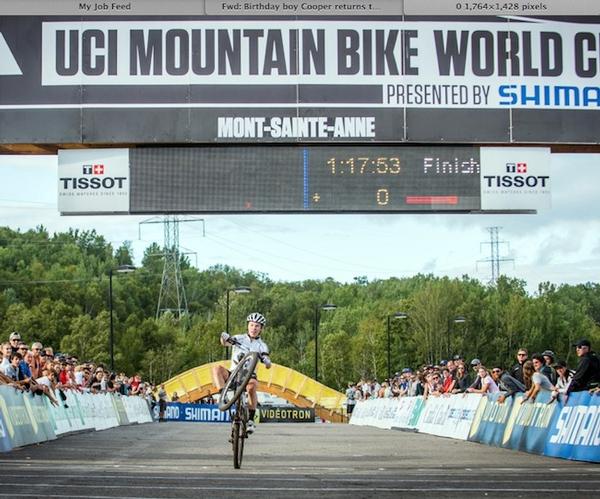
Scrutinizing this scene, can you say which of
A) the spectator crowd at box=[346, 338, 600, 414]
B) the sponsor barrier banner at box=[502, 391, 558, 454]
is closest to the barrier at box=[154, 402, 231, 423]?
the spectator crowd at box=[346, 338, 600, 414]

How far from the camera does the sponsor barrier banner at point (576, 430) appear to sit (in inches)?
648

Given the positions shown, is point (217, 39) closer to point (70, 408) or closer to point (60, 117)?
point (60, 117)

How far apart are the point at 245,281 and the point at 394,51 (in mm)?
178489

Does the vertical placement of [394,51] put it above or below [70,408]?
above

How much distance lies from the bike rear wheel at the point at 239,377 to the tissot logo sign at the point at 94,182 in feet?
20.4

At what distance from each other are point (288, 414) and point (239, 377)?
1974 inches

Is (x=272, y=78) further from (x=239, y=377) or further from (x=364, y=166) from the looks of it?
(x=239, y=377)

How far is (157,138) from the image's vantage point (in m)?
20.6

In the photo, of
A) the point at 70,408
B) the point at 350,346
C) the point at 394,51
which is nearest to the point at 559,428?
the point at 394,51

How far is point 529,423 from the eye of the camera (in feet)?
64.7

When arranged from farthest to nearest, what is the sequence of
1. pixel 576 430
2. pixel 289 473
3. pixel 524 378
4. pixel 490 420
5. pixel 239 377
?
1. pixel 490 420
2. pixel 524 378
3. pixel 576 430
4. pixel 239 377
5. pixel 289 473

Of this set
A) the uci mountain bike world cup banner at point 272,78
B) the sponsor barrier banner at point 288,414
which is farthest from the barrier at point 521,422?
the sponsor barrier banner at point 288,414

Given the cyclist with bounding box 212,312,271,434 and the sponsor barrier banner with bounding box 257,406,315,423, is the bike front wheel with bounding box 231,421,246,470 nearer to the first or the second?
the cyclist with bounding box 212,312,271,434

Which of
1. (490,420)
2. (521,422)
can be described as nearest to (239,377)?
(521,422)
